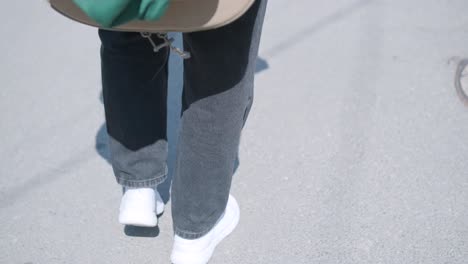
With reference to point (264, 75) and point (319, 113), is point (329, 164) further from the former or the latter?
point (264, 75)

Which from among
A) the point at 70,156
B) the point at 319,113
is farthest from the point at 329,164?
the point at 70,156

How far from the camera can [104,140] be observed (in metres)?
1.70

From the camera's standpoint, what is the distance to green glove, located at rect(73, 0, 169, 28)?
745 millimetres

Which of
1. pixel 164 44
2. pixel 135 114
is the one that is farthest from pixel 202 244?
pixel 164 44

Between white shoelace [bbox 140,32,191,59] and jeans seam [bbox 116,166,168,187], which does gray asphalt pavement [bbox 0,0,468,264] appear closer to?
jeans seam [bbox 116,166,168,187]

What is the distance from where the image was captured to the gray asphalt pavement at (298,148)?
53.7 inches

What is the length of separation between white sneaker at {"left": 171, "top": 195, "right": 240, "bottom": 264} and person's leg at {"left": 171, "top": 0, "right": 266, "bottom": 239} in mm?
23

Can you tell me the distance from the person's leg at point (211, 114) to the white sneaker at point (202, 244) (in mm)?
23

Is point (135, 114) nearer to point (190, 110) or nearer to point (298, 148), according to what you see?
point (190, 110)

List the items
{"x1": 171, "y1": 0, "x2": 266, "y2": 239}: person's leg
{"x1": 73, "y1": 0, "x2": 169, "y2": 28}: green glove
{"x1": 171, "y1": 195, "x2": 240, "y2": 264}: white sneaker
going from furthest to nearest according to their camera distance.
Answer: {"x1": 171, "y1": 195, "x2": 240, "y2": 264}: white sneaker, {"x1": 171, "y1": 0, "x2": 266, "y2": 239}: person's leg, {"x1": 73, "y1": 0, "x2": 169, "y2": 28}: green glove

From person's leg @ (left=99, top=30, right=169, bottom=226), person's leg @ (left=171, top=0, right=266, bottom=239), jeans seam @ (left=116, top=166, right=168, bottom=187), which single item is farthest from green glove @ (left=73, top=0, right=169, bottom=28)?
jeans seam @ (left=116, top=166, right=168, bottom=187)

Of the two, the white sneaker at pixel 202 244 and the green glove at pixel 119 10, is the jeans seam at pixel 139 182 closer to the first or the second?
the white sneaker at pixel 202 244

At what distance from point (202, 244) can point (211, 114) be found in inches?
16.0

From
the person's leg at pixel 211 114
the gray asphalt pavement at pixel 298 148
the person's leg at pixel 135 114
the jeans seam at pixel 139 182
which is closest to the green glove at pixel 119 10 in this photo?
the person's leg at pixel 211 114
